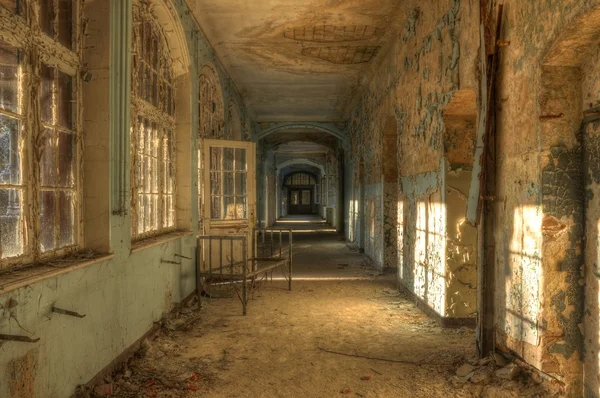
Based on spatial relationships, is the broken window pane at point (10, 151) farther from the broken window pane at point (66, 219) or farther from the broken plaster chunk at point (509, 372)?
the broken plaster chunk at point (509, 372)

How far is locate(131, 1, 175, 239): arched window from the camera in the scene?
4641mm

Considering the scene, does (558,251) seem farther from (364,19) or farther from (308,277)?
(308,277)

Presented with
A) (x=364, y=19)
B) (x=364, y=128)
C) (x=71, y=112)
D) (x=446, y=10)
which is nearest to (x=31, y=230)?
(x=71, y=112)

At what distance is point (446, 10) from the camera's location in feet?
15.7

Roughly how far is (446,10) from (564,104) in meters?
2.29

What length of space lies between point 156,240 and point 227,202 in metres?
2.72

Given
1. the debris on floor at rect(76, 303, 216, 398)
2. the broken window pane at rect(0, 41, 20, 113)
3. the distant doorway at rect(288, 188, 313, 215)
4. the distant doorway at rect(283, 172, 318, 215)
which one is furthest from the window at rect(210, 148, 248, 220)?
the distant doorway at rect(288, 188, 313, 215)

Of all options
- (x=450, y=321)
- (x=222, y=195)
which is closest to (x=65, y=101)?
(x=222, y=195)

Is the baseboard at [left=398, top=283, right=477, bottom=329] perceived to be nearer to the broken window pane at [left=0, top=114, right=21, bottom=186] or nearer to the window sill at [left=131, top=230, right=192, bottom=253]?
the window sill at [left=131, top=230, right=192, bottom=253]

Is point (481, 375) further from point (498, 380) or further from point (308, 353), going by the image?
point (308, 353)

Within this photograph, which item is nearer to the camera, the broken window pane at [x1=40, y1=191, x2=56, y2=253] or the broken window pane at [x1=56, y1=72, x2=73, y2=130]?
the broken window pane at [x1=40, y1=191, x2=56, y2=253]

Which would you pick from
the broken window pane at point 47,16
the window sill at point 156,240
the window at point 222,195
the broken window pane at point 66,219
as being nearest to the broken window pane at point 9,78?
the broken window pane at point 47,16

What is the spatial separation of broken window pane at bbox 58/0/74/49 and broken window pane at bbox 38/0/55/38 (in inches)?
4.6

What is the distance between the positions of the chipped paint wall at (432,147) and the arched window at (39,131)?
3.33 metres
